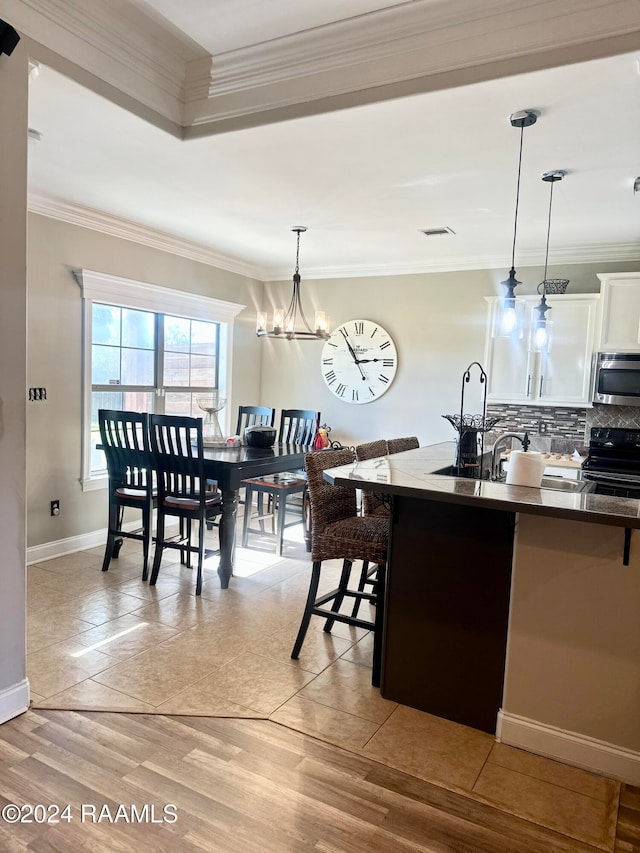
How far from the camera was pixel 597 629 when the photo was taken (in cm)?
212

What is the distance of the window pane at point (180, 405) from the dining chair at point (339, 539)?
8.63ft

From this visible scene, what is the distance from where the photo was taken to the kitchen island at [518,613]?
81.9 inches

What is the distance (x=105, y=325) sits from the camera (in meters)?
4.66

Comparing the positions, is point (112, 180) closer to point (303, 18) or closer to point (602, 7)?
point (303, 18)

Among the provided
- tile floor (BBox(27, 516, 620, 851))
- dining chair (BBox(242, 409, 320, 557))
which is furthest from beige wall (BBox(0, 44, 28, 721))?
dining chair (BBox(242, 409, 320, 557))

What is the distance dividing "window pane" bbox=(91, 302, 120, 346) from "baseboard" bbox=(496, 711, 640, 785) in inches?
151

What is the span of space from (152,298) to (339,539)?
3114 mm

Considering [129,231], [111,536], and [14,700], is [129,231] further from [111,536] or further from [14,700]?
[14,700]

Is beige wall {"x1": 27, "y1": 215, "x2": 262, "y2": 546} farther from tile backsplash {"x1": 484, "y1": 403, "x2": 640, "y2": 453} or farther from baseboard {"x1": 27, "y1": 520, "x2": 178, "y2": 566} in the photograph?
tile backsplash {"x1": 484, "y1": 403, "x2": 640, "y2": 453}

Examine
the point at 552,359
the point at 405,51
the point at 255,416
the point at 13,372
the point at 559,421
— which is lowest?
the point at 255,416

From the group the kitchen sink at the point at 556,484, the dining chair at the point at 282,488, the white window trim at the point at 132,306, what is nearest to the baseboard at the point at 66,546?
the white window trim at the point at 132,306

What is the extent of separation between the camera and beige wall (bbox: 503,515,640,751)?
208 cm

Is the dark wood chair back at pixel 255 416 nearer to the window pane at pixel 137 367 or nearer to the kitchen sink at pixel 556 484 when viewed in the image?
the window pane at pixel 137 367

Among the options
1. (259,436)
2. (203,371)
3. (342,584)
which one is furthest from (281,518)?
(203,371)
